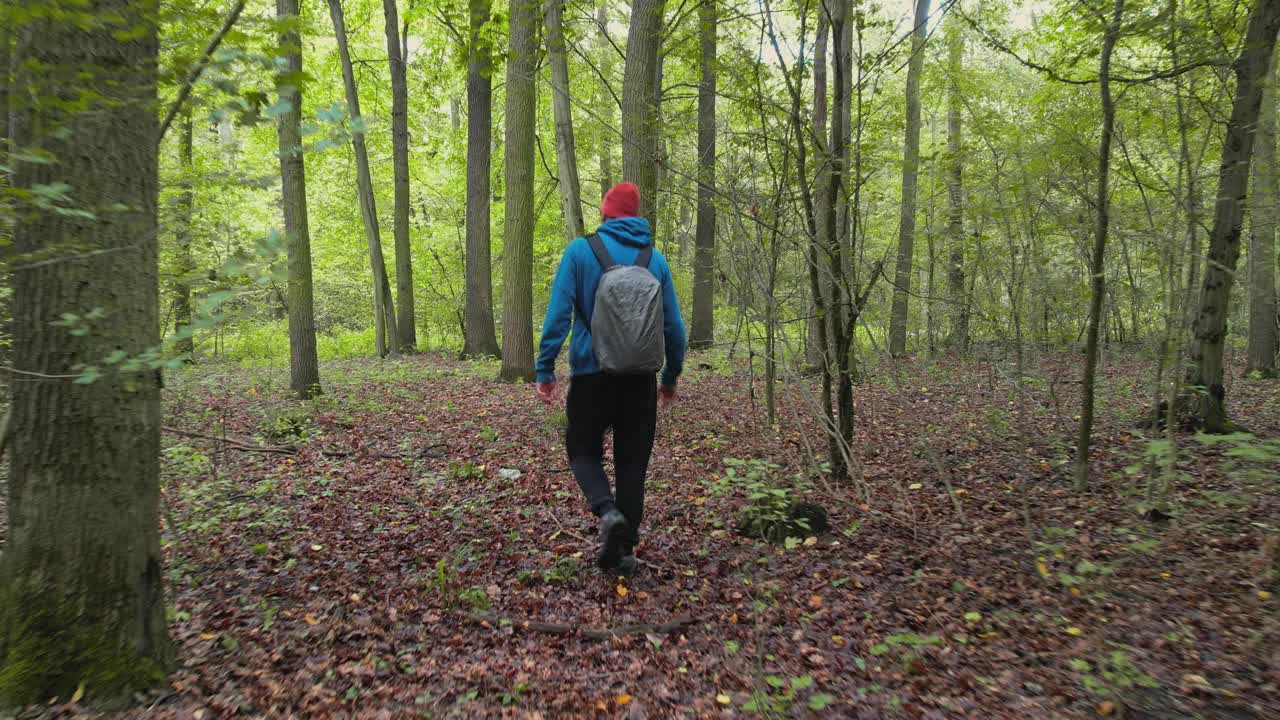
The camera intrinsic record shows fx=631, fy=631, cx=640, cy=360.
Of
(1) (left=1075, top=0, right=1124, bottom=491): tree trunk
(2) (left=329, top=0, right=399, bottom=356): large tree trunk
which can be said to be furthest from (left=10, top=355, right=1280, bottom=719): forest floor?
(2) (left=329, top=0, right=399, bottom=356): large tree trunk

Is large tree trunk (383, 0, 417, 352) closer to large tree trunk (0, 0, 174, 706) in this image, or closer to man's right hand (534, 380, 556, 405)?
man's right hand (534, 380, 556, 405)

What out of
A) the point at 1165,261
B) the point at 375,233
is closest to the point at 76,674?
the point at 1165,261

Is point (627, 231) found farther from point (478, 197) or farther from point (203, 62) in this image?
point (478, 197)

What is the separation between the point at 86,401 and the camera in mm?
2195

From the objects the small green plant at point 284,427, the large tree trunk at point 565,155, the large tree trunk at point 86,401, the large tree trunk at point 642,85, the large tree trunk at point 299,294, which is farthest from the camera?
the large tree trunk at point 299,294

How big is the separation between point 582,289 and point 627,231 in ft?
1.42

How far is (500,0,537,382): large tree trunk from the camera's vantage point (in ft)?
30.6

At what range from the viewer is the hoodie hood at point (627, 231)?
3598mm

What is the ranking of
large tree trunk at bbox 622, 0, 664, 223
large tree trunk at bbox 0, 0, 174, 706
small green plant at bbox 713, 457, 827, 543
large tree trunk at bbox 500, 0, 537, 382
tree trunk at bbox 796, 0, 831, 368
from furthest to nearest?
1. large tree trunk at bbox 500, 0, 537, 382
2. large tree trunk at bbox 622, 0, 664, 223
3. tree trunk at bbox 796, 0, 831, 368
4. small green plant at bbox 713, 457, 827, 543
5. large tree trunk at bbox 0, 0, 174, 706

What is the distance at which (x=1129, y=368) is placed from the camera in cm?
1150

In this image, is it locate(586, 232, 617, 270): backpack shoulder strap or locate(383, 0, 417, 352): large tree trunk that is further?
locate(383, 0, 417, 352): large tree trunk

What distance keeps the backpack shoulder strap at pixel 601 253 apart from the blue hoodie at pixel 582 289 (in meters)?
0.02

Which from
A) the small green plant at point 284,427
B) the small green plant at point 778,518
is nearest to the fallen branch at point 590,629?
the small green plant at point 778,518

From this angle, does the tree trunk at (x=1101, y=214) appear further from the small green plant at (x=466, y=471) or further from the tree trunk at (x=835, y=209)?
the small green plant at (x=466, y=471)
